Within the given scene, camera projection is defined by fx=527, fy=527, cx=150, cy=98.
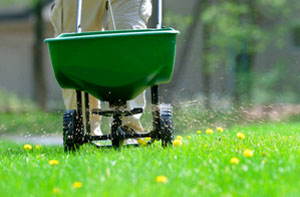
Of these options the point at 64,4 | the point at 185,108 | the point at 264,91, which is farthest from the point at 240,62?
the point at 64,4

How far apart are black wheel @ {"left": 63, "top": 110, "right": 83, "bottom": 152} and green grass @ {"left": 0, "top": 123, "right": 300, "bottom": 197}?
10 cm

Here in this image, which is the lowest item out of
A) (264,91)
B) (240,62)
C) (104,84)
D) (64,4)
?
(264,91)

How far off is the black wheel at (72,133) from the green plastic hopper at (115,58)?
257 millimetres

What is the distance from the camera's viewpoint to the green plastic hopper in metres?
2.86

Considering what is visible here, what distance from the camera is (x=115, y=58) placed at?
2900 mm

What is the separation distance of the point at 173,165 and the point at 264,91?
6.99m

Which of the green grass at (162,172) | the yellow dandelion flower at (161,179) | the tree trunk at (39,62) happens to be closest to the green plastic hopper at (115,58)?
the green grass at (162,172)

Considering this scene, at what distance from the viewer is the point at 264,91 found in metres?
9.19

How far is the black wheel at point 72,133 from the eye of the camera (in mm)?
3135

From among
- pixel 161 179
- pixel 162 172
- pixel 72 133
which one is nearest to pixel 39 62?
pixel 72 133

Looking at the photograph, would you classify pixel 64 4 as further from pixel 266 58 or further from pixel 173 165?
pixel 266 58

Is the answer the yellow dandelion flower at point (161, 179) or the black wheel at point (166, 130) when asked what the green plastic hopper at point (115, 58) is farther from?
the yellow dandelion flower at point (161, 179)

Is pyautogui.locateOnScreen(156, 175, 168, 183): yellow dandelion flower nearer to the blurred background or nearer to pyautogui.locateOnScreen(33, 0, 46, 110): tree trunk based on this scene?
the blurred background

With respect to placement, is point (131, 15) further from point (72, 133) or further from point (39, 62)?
point (39, 62)
